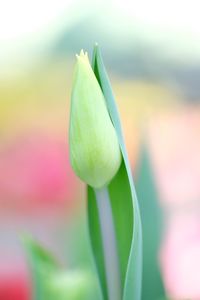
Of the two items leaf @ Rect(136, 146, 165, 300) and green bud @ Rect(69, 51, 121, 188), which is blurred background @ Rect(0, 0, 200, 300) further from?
green bud @ Rect(69, 51, 121, 188)

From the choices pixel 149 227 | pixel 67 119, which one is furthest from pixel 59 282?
pixel 67 119

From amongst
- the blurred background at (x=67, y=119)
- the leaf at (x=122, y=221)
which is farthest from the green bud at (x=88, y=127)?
the blurred background at (x=67, y=119)

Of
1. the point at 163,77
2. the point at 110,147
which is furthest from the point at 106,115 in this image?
the point at 163,77

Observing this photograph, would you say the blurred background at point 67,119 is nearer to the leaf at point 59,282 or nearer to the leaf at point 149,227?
the leaf at point 149,227

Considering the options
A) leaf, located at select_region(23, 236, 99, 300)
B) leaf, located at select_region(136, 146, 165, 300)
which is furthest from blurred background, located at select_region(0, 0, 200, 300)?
leaf, located at select_region(23, 236, 99, 300)

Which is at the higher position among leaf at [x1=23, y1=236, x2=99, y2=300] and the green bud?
the green bud

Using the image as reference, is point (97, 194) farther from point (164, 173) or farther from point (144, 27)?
point (144, 27)

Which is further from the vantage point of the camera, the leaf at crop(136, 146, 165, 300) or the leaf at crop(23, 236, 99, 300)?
the leaf at crop(136, 146, 165, 300)
